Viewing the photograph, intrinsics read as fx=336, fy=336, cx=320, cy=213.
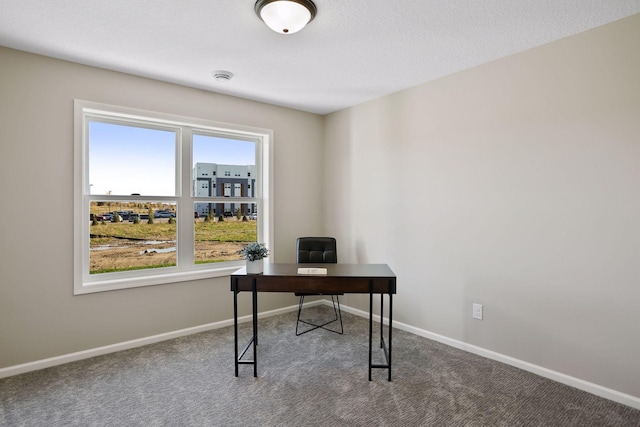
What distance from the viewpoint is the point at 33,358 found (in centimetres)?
268

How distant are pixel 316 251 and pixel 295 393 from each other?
1.70m

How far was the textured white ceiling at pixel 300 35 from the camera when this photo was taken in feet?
6.83

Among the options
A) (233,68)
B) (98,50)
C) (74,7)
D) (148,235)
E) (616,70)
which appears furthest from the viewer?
(148,235)

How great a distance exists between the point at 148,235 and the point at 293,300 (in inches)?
73.8

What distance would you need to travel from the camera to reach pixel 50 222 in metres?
2.76

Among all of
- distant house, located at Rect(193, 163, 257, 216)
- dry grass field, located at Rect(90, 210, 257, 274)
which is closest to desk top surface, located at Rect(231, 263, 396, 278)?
dry grass field, located at Rect(90, 210, 257, 274)

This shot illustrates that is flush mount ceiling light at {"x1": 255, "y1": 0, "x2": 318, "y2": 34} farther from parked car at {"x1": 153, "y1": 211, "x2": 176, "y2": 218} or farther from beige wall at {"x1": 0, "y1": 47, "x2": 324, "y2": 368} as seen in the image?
parked car at {"x1": 153, "y1": 211, "x2": 176, "y2": 218}

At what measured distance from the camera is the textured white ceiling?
208 cm

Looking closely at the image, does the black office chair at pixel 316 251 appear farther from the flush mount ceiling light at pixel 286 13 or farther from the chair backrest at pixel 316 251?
the flush mount ceiling light at pixel 286 13

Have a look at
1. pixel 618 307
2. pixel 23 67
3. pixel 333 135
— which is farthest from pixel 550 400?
pixel 23 67

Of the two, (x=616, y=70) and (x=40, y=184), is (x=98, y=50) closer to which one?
(x=40, y=184)

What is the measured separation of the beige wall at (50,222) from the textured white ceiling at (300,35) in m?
0.19

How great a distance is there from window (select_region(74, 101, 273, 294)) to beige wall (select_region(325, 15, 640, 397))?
5.40 feet

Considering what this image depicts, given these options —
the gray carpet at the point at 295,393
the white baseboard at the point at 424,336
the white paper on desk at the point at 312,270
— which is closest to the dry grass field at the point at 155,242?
the white baseboard at the point at 424,336
